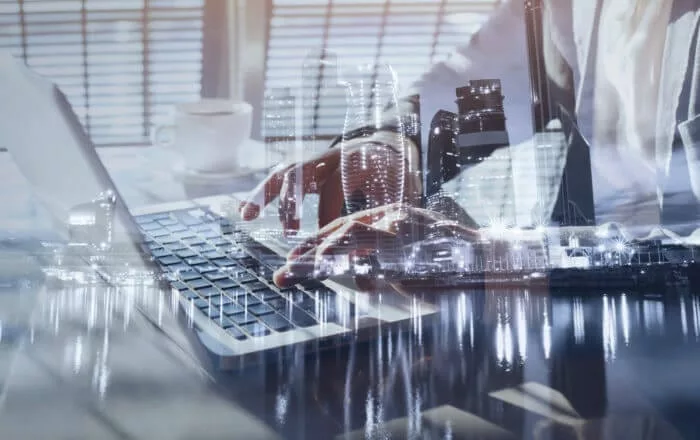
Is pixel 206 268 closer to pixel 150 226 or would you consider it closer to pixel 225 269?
pixel 225 269

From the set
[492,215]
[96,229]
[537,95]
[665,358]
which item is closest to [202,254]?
[96,229]

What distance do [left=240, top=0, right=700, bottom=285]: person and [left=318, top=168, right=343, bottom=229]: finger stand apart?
0.10m

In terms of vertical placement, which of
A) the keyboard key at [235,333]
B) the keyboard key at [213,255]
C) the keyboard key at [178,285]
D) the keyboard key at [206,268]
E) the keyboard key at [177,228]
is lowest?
the keyboard key at [235,333]

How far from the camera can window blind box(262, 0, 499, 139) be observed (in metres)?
1.57

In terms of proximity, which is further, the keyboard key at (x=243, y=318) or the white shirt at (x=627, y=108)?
the white shirt at (x=627, y=108)

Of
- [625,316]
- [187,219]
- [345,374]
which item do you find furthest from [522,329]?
[187,219]

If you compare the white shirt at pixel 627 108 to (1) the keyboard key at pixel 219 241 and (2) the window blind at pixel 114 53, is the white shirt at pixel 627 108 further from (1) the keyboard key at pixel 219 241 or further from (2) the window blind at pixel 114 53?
(2) the window blind at pixel 114 53

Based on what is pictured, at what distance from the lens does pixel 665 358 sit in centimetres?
148

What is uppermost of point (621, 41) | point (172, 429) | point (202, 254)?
point (621, 41)

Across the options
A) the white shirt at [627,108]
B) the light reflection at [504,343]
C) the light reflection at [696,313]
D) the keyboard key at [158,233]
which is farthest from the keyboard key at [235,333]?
the light reflection at [696,313]

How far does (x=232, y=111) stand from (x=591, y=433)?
1232 mm

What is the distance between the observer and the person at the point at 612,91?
161 cm

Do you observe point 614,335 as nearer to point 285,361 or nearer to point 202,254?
point 285,361

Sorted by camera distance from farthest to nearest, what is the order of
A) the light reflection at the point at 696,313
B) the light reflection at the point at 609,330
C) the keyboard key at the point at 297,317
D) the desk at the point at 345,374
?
the light reflection at the point at 696,313
the light reflection at the point at 609,330
the keyboard key at the point at 297,317
the desk at the point at 345,374
